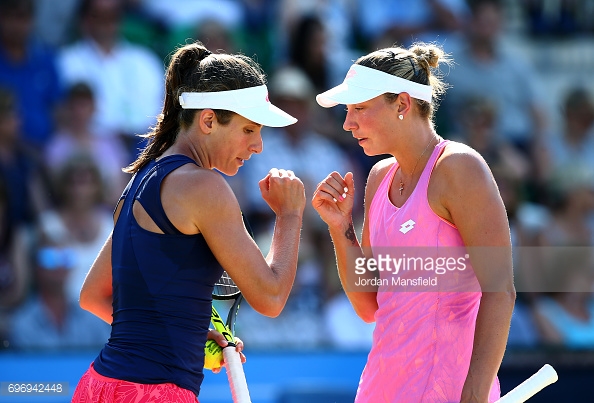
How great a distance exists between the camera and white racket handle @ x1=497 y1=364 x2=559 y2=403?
2.45 meters

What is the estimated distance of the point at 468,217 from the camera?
249 cm

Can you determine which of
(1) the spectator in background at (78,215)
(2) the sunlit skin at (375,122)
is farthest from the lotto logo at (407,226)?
(1) the spectator in background at (78,215)

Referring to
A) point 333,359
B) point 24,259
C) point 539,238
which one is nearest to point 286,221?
point 333,359

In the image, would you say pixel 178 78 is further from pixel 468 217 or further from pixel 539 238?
pixel 539 238

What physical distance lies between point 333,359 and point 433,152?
3.20m

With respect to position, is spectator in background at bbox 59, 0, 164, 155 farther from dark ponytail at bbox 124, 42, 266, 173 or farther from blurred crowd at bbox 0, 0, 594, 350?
dark ponytail at bbox 124, 42, 266, 173

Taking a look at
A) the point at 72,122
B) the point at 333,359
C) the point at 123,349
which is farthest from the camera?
the point at 72,122

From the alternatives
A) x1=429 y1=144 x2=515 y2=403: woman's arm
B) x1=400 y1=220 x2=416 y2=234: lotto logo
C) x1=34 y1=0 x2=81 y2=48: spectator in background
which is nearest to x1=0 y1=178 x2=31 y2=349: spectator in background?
x1=34 y1=0 x2=81 y2=48: spectator in background

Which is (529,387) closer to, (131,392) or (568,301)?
(131,392)

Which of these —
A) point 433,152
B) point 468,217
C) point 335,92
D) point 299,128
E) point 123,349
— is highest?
point 299,128

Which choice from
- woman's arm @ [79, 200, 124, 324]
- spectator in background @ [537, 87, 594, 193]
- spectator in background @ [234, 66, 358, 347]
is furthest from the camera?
spectator in background @ [537, 87, 594, 193]

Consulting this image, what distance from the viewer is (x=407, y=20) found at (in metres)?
7.09

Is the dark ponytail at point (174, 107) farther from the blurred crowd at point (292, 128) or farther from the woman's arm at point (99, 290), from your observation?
the blurred crowd at point (292, 128)

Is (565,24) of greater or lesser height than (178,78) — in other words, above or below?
above
